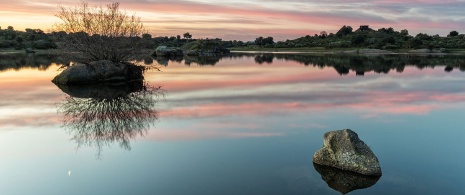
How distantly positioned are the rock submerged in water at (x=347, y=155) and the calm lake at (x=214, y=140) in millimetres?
435

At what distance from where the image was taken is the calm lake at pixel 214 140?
33.5ft

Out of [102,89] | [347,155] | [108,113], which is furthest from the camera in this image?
[102,89]

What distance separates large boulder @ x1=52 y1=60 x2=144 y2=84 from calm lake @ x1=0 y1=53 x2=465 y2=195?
12.5 feet

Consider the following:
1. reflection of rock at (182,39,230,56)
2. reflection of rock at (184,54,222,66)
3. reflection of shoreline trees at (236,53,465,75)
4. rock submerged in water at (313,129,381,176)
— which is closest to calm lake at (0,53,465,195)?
rock submerged in water at (313,129,381,176)

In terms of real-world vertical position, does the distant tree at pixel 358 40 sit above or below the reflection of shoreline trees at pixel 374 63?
above

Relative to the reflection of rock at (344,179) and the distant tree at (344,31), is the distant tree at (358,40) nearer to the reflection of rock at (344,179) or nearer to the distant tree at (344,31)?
the distant tree at (344,31)

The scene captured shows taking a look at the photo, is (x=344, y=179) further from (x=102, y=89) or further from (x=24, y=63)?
(x=24, y=63)

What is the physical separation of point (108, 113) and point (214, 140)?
678cm

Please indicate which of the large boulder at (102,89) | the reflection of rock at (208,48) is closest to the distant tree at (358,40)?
the reflection of rock at (208,48)

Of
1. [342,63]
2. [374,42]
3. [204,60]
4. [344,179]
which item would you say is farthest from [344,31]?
[344,179]

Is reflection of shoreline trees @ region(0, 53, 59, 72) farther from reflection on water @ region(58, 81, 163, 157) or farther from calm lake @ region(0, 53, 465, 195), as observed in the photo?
calm lake @ region(0, 53, 465, 195)

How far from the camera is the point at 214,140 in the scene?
14.2 meters

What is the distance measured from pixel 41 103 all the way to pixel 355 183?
59.2 ft

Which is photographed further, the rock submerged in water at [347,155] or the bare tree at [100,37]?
the bare tree at [100,37]
